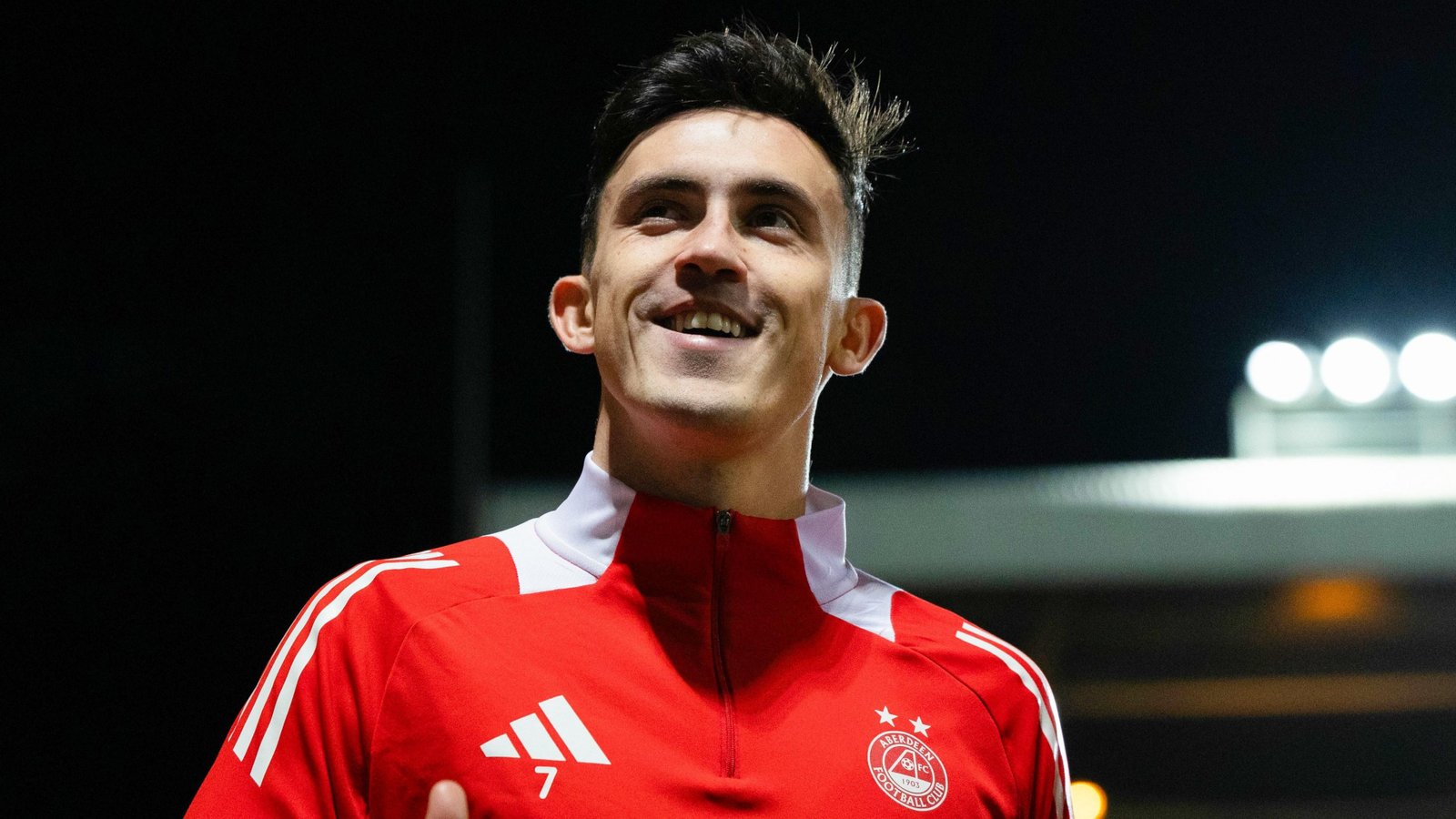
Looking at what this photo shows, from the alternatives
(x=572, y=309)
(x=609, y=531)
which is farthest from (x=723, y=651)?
(x=572, y=309)

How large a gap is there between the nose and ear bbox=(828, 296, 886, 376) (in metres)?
0.22

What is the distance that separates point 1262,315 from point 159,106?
17.6 feet

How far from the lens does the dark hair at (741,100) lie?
4.36 feet

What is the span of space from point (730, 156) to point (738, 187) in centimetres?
4

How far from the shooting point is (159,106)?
3.39 meters

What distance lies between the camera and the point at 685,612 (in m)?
1.15

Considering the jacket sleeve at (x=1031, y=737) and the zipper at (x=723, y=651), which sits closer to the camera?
the zipper at (x=723, y=651)

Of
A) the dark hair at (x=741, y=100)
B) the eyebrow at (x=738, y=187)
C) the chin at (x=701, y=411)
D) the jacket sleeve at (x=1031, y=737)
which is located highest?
the dark hair at (x=741, y=100)

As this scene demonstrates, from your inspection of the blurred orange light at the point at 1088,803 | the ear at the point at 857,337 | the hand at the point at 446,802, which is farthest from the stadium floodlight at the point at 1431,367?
the hand at the point at 446,802

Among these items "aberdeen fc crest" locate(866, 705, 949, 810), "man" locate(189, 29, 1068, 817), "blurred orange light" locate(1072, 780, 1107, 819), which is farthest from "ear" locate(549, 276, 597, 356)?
"blurred orange light" locate(1072, 780, 1107, 819)

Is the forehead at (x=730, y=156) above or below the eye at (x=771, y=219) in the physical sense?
above

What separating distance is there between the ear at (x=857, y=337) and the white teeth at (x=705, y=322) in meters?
0.22

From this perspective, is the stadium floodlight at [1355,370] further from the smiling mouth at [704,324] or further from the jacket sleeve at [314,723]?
the jacket sleeve at [314,723]

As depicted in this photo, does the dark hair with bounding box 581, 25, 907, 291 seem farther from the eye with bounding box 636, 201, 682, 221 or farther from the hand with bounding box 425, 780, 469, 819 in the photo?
the hand with bounding box 425, 780, 469, 819
